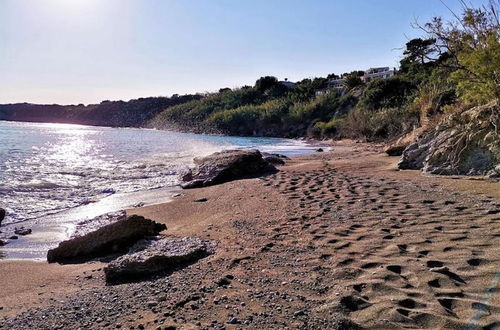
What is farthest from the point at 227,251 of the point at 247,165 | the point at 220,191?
the point at 247,165

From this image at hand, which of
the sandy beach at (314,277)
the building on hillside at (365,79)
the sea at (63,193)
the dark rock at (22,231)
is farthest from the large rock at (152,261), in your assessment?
the building on hillside at (365,79)

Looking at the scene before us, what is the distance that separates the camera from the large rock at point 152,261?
4.34m

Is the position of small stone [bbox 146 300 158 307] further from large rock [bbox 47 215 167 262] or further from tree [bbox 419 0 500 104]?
tree [bbox 419 0 500 104]

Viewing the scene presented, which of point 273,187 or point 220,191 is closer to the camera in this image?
point 273,187

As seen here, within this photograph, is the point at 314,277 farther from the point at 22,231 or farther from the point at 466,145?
the point at 466,145

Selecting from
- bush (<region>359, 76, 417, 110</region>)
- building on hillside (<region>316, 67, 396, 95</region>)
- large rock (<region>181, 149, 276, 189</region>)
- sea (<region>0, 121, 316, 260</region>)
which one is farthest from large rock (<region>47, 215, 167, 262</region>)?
building on hillside (<region>316, 67, 396, 95</region>)

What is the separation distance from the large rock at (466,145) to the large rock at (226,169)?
4.53 meters

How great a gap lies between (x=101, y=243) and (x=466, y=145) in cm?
721

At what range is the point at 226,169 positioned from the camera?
11.8m

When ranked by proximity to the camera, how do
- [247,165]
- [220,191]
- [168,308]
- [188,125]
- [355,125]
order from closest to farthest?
[168,308]
[220,191]
[247,165]
[355,125]
[188,125]

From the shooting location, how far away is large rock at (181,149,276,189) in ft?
37.8

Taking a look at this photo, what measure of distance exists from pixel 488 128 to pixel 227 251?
647 cm

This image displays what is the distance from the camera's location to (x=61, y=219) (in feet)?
27.1

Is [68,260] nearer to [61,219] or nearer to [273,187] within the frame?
[61,219]
